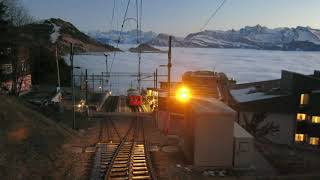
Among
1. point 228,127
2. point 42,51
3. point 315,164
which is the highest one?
point 42,51

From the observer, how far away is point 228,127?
13.1 metres

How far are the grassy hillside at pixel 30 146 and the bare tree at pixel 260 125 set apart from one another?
15552 mm

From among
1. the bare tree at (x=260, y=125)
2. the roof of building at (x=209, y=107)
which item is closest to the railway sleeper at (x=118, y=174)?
the roof of building at (x=209, y=107)

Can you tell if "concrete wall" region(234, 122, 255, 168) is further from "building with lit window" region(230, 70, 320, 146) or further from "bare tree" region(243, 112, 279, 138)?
"building with lit window" region(230, 70, 320, 146)

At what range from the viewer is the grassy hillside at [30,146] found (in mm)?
11453

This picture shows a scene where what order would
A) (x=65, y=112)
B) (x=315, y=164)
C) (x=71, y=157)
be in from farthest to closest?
(x=65, y=112) < (x=315, y=164) < (x=71, y=157)

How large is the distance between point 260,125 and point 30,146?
20.5 meters

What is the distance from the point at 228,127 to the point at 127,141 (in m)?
6.40

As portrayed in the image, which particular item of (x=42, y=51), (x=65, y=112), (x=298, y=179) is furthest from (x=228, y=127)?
(x=42, y=51)

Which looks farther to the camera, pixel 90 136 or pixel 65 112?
pixel 65 112

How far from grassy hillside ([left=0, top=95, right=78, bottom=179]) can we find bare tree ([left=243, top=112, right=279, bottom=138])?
612 inches

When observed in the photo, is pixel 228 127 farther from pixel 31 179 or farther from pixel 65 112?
pixel 65 112

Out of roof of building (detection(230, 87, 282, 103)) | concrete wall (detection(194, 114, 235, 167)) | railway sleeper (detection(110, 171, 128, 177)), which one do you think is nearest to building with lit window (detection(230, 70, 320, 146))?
roof of building (detection(230, 87, 282, 103))

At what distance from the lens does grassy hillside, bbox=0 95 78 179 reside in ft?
37.6
